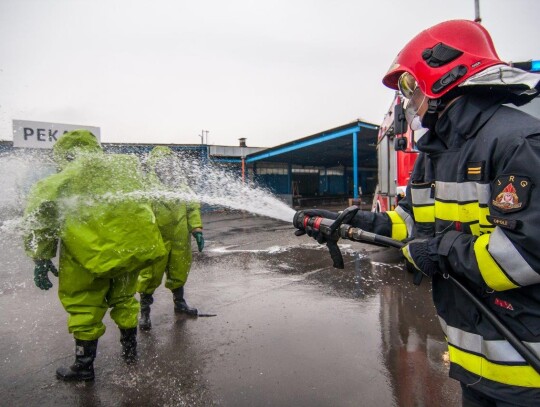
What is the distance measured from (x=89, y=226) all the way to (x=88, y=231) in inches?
1.5

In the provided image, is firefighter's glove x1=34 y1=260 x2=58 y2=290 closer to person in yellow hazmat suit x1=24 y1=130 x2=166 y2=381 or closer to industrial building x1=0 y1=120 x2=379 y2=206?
person in yellow hazmat suit x1=24 y1=130 x2=166 y2=381

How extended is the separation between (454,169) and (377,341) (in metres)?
2.49

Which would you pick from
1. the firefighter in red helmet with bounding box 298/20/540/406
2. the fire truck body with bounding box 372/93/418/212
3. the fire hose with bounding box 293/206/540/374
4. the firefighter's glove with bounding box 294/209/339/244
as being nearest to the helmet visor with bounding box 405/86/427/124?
the firefighter in red helmet with bounding box 298/20/540/406

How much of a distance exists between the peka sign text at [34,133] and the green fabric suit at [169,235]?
22.2 feet

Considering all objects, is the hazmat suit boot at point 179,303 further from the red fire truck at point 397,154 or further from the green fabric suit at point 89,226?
the red fire truck at point 397,154

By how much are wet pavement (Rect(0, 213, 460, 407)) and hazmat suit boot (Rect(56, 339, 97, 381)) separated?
0.06 meters

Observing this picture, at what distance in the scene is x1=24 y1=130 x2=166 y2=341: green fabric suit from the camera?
8.55ft

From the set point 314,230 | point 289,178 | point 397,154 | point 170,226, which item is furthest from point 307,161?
point 314,230

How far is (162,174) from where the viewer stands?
4105mm

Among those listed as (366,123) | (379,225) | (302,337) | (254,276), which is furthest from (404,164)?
(366,123)

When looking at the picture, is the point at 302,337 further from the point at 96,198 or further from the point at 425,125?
the point at 425,125

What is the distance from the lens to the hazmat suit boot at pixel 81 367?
2812mm

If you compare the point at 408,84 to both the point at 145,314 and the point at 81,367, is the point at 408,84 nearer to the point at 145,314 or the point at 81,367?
the point at 81,367

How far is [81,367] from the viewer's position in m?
2.82
